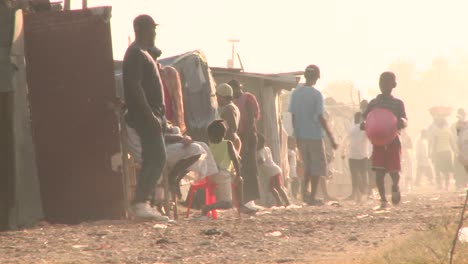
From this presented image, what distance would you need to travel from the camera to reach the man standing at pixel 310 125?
1772 centimetres

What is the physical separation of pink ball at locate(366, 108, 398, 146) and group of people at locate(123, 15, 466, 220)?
3.2 inches

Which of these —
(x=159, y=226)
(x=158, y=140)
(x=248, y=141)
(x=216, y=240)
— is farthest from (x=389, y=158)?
(x=216, y=240)

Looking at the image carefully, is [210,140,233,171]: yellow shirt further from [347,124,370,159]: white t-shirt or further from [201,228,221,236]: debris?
[347,124,370,159]: white t-shirt

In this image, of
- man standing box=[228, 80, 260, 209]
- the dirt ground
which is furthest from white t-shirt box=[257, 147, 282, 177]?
the dirt ground

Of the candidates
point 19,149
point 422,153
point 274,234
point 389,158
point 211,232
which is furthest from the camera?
point 422,153

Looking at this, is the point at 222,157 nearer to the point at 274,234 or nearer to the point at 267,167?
the point at 274,234

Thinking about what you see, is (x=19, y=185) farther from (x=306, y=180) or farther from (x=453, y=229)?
(x=306, y=180)

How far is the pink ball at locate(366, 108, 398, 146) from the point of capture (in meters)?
16.0

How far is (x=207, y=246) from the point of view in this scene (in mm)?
9852

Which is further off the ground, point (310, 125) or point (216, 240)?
point (310, 125)

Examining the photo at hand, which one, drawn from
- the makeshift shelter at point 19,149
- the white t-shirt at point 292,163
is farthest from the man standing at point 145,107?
the white t-shirt at point 292,163

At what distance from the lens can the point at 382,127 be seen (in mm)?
16031

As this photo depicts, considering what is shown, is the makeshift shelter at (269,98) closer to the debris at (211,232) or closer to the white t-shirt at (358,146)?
the white t-shirt at (358,146)

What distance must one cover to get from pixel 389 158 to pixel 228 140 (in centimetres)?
297
